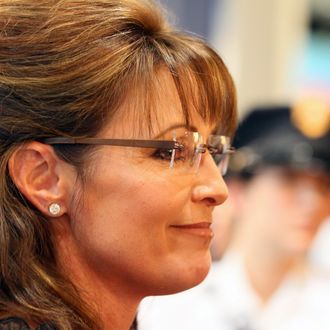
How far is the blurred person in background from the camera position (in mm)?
2818

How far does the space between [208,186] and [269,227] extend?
4.76 ft

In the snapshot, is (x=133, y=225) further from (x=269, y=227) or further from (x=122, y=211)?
(x=269, y=227)

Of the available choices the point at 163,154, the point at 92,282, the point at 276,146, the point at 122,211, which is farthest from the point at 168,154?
the point at 276,146

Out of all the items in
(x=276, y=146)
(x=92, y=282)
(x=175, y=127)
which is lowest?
(x=276, y=146)

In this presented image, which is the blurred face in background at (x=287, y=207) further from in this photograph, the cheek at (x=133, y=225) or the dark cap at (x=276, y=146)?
the cheek at (x=133, y=225)

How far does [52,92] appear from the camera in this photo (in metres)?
1.41

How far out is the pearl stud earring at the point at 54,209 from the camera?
4.66 feet

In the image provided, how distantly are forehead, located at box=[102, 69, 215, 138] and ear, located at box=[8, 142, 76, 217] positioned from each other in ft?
0.30

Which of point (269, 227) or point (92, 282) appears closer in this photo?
point (92, 282)

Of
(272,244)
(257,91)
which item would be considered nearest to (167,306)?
(272,244)

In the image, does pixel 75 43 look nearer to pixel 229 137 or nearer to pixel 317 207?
pixel 229 137

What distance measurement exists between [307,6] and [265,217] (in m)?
1.95

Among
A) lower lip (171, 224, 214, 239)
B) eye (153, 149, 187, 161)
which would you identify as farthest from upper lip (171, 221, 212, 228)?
eye (153, 149, 187, 161)

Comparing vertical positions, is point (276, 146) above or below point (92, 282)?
below
